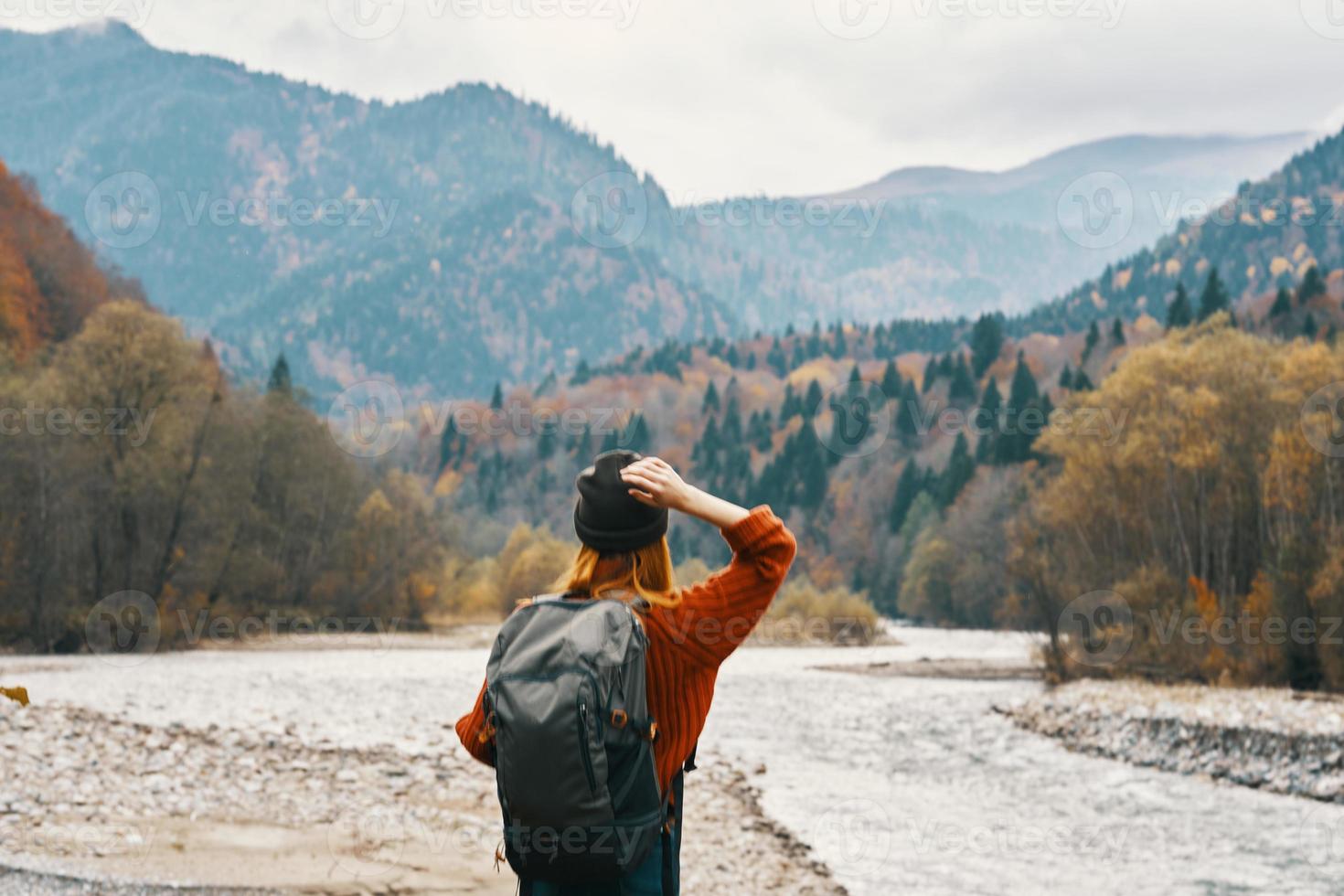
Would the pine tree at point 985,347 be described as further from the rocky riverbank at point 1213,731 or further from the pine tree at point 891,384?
the rocky riverbank at point 1213,731

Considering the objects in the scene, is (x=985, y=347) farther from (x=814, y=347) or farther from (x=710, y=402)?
(x=814, y=347)

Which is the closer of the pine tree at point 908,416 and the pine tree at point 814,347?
the pine tree at point 908,416

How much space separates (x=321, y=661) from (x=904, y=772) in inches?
847

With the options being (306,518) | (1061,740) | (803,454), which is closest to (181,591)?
(306,518)

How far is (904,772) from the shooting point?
66.1ft

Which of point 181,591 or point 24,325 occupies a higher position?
point 24,325

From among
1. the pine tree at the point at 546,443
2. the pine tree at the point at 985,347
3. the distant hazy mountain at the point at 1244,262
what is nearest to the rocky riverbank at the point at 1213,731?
the pine tree at the point at 985,347

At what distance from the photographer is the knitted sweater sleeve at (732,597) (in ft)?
11.8

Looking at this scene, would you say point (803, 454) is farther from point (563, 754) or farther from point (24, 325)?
point (563, 754)

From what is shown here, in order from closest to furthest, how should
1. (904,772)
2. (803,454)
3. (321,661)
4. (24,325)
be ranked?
(904,772) → (321,661) → (24,325) → (803,454)

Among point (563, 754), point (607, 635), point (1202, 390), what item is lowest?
point (563, 754)

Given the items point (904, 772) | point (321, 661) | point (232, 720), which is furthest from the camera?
point (321, 661)

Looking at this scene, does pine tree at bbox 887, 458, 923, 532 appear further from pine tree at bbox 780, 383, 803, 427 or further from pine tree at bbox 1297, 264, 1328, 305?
pine tree at bbox 780, 383, 803, 427

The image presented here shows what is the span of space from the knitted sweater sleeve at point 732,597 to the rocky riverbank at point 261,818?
6.95 meters
